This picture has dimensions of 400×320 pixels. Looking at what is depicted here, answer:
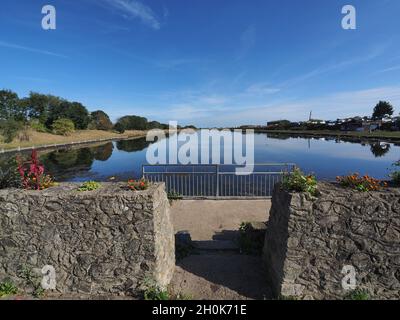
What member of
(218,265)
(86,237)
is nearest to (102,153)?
(86,237)

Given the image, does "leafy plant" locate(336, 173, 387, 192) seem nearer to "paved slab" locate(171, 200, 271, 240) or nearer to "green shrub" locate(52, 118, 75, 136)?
"paved slab" locate(171, 200, 271, 240)

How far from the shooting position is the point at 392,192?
403 centimetres

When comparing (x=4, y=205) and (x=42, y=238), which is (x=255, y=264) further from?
(x=4, y=205)

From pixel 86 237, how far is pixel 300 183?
12.5ft

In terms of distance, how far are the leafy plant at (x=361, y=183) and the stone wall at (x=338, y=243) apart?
178mm

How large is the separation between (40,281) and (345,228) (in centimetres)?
540

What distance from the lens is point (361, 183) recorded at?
431cm

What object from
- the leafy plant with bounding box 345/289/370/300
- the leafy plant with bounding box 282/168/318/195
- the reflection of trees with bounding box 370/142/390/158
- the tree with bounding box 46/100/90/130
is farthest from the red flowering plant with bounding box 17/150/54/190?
the tree with bounding box 46/100/90/130

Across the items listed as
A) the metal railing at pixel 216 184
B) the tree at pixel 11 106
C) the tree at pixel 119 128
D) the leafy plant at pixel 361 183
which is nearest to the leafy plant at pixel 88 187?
the metal railing at pixel 216 184

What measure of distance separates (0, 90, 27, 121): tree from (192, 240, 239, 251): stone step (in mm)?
63450

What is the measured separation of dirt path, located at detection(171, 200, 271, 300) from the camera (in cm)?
442

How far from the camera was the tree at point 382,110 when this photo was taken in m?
85.2
